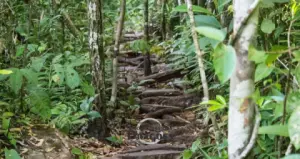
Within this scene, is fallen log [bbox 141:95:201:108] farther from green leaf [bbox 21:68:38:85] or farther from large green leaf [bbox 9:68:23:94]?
large green leaf [bbox 9:68:23:94]

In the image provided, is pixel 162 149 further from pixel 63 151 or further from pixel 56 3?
pixel 56 3

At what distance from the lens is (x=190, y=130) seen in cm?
605

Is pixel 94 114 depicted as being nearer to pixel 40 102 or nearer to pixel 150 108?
pixel 40 102

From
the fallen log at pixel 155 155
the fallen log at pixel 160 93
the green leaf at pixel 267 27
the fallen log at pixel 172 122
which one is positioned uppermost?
the green leaf at pixel 267 27

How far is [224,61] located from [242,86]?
0.91 ft

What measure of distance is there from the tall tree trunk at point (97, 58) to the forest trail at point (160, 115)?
50cm

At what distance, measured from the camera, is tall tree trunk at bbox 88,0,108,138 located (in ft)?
16.9

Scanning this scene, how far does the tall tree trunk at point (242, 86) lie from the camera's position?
1.55 meters

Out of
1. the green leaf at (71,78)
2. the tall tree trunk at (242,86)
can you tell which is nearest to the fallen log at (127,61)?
the green leaf at (71,78)

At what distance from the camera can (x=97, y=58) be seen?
17.2ft

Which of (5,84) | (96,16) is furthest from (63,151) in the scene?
(96,16)

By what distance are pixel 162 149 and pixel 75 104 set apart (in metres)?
1.37

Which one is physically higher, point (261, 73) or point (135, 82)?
point (261, 73)

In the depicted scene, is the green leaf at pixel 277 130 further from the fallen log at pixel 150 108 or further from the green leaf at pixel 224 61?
the fallen log at pixel 150 108
